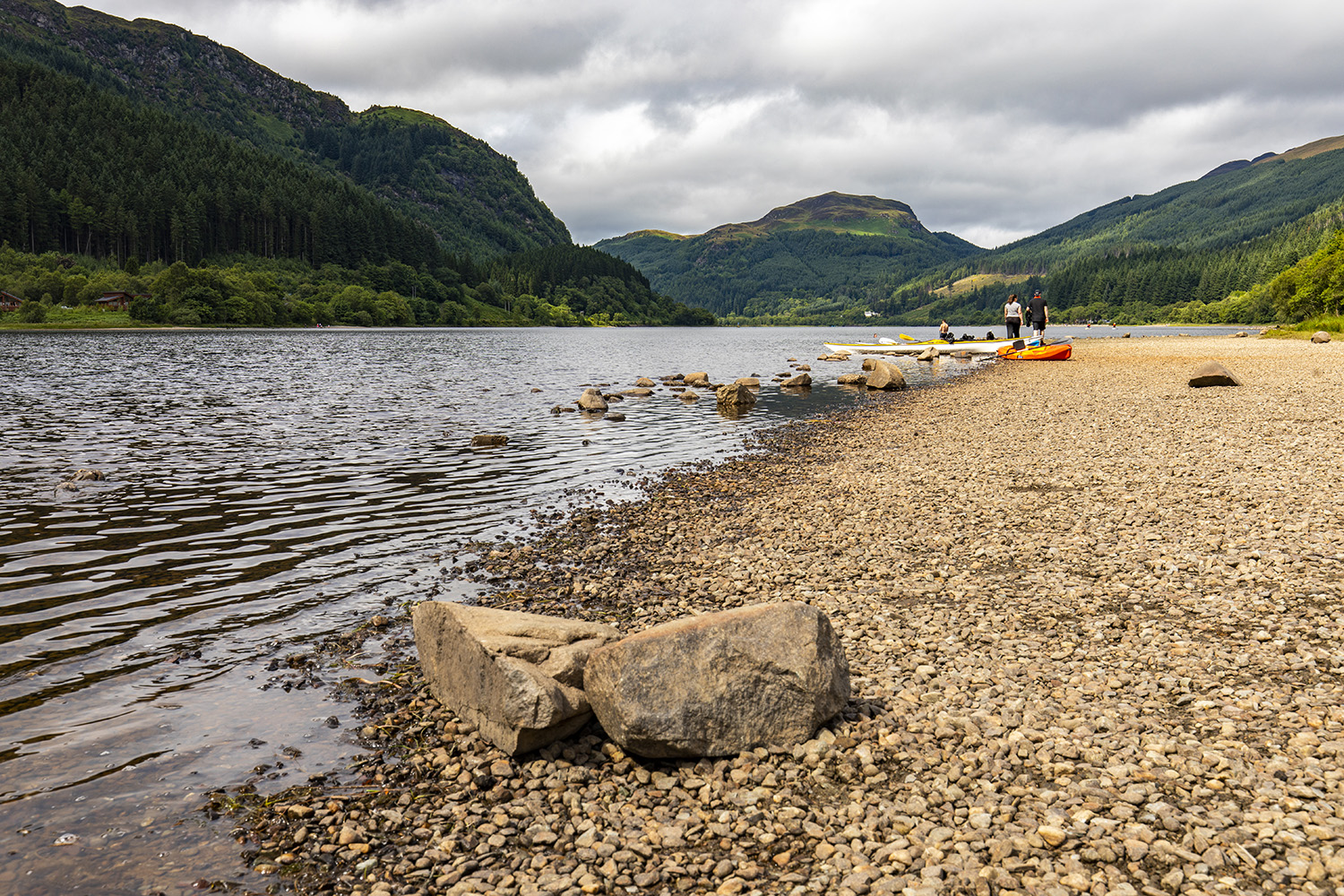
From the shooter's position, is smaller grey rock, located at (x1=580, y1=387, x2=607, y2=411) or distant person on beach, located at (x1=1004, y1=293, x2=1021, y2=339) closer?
smaller grey rock, located at (x1=580, y1=387, x2=607, y2=411)

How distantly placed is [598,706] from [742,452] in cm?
2022

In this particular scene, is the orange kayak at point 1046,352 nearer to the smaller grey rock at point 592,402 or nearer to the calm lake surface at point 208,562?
the calm lake surface at point 208,562

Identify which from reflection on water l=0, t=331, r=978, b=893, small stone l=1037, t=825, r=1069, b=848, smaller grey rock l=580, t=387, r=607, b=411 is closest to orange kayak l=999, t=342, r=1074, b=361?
reflection on water l=0, t=331, r=978, b=893

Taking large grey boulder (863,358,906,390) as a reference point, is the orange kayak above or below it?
above

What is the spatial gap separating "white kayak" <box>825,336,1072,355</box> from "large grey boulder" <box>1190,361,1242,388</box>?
1306 inches

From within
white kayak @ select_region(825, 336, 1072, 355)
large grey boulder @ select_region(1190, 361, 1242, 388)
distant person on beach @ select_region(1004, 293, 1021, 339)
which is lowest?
large grey boulder @ select_region(1190, 361, 1242, 388)

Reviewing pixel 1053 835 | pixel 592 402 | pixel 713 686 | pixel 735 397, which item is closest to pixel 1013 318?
pixel 735 397

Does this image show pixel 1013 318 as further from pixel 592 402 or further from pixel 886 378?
pixel 592 402

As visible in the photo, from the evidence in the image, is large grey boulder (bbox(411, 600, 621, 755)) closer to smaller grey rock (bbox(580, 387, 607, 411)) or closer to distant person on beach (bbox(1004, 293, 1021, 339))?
smaller grey rock (bbox(580, 387, 607, 411))

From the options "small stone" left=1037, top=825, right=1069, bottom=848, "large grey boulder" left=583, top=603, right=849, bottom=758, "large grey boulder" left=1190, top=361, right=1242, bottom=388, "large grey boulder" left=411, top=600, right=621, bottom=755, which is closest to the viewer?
"small stone" left=1037, top=825, right=1069, bottom=848

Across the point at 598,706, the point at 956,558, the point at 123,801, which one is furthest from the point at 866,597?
the point at 123,801

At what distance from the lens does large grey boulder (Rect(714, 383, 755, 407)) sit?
4359 cm

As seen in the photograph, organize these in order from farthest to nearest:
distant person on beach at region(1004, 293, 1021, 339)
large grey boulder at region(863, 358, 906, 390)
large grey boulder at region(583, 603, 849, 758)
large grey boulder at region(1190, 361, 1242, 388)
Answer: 1. distant person on beach at region(1004, 293, 1021, 339)
2. large grey boulder at region(863, 358, 906, 390)
3. large grey boulder at region(1190, 361, 1242, 388)
4. large grey boulder at region(583, 603, 849, 758)

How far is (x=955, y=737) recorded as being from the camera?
24.8 ft
